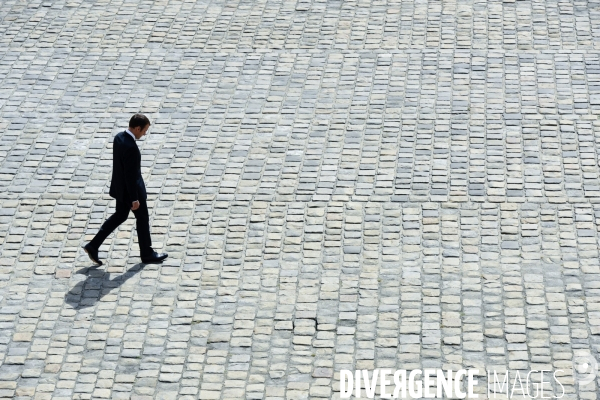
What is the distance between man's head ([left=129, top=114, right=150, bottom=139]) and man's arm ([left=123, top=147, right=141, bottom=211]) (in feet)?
0.62

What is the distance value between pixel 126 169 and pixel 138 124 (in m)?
0.44

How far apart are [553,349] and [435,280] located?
1412 mm

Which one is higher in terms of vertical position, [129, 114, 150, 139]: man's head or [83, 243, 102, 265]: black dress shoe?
[129, 114, 150, 139]: man's head

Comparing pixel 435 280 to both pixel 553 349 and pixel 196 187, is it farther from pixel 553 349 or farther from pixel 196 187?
pixel 196 187

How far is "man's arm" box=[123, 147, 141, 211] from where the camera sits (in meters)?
9.99

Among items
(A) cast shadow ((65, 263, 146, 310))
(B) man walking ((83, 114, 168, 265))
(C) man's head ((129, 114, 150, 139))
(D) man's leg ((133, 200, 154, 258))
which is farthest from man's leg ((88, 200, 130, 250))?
(C) man's head ((129, 114, 150, 139))

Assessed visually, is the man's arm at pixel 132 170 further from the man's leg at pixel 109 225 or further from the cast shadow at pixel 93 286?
the cast shadow at pixel 93 286

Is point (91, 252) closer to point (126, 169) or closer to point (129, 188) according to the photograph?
point (129, 188)

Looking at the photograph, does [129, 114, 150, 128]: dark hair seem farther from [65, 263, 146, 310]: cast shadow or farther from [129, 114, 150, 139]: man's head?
[65, 263, 146, 310]: cast shadow

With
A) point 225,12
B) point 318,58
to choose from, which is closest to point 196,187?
point 318,58

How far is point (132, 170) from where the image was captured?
10.0 meters

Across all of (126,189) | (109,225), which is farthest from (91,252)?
(126,189)

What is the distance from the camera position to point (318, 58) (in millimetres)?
14617

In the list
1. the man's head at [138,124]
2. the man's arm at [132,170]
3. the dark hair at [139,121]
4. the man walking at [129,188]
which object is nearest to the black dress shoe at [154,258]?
the man walking at [129,188]
